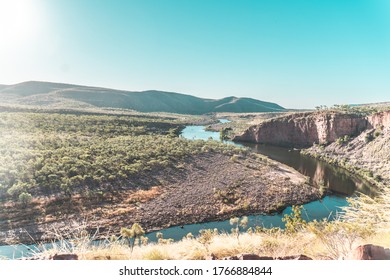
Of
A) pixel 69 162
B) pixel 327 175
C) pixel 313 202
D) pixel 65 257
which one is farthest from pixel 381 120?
pixel 65 257

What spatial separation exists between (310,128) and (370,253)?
73.9 metres

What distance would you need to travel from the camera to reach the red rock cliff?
6221 centimetres

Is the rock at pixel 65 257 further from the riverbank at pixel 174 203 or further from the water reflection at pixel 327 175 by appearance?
the water reflection at pixel 327 175

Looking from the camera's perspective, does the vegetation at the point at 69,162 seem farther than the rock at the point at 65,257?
Result: Yes

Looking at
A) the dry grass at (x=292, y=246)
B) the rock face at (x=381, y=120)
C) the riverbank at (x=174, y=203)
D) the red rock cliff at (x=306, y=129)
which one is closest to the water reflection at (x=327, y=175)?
the riverbank at (x=174, y=203)

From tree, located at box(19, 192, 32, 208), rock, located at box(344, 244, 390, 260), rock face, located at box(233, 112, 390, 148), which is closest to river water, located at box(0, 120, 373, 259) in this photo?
tree, located at box(19, 192, 32, 208)

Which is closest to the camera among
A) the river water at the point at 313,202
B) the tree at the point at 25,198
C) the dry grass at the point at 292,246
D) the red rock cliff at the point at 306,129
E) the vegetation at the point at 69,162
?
the dry grass at the point at 292,246

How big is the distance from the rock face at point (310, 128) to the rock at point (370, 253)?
201ft

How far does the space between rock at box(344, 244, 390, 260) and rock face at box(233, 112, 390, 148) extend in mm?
61198

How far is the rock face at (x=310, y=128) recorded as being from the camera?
198 ft

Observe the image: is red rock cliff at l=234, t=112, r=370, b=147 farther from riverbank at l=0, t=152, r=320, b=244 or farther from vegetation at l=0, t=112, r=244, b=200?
riverbank at l=0, t=152, r=320, b=244

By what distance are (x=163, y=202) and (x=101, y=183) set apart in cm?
766

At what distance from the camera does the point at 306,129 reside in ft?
238
